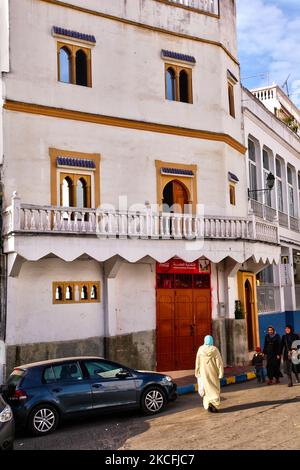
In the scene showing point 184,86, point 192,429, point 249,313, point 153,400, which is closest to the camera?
→ point 192,429

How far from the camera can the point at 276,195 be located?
2503cm

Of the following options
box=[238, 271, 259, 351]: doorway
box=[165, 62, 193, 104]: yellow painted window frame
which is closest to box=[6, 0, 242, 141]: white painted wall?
box=[165, 62, 193, 104]: yellow painted window frame

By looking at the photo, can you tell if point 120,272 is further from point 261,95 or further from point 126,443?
point 261,95

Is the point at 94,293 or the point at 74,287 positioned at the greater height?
the point at 74,287

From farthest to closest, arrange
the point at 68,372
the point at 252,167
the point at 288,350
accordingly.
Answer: the point at 252,167, the point at 288,350, the point at 68,372

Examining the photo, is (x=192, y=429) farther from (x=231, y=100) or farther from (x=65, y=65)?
(x=231, y=100)

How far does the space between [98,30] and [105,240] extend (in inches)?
252

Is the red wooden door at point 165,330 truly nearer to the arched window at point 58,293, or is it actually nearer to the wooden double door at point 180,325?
the wooden double door at point 180,325

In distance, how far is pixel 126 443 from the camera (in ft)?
29.5

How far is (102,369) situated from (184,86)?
34.3 feet

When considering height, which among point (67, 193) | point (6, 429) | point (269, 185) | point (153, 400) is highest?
point (269, 185)

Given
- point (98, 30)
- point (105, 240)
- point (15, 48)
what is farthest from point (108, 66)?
point (105, 240)

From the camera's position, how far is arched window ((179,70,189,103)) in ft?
59.1

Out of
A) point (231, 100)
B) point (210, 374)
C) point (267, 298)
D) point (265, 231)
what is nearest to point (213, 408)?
point (210, 374)
